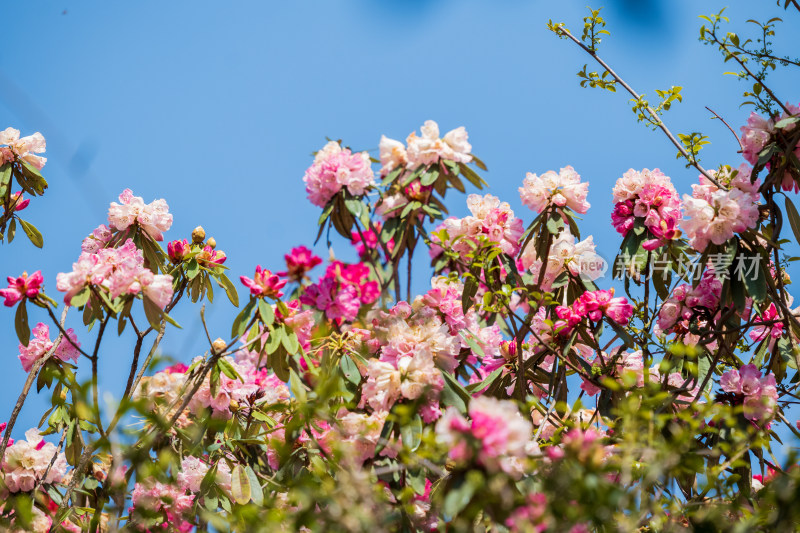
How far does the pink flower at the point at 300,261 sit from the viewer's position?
2943 mm

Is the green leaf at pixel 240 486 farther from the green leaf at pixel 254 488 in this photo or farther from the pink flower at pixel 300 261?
the pink flower at pixel 300 261

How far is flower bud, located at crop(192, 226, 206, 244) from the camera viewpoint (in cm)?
268

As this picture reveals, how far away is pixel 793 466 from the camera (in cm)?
146

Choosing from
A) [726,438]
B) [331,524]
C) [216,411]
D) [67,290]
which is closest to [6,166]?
[67,290]

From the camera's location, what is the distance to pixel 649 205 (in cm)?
254

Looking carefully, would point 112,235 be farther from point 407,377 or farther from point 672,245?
point 672,245

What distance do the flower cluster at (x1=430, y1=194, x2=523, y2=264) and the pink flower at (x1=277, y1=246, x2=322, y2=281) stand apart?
25.6 inches

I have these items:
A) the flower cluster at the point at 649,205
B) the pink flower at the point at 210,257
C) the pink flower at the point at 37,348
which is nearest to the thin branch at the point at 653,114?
the flower cluster at the point at 649,205

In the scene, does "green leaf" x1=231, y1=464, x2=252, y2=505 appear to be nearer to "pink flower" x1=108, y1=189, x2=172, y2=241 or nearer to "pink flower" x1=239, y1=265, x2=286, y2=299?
"pink flower" x1=239, y1=265, x2=286, y2=299

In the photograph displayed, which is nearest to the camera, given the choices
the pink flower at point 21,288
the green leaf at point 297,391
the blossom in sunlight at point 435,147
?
the green leaf at point 297,391

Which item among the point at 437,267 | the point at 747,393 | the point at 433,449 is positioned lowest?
the point at 433,449

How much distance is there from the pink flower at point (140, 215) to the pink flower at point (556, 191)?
1355 millimetres

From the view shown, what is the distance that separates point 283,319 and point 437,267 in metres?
1.04

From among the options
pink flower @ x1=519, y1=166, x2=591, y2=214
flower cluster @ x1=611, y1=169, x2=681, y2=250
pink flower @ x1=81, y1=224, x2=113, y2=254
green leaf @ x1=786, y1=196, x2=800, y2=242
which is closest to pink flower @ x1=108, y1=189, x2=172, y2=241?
pink flower @ x1=81, y1=224, x2=113, y2=254
